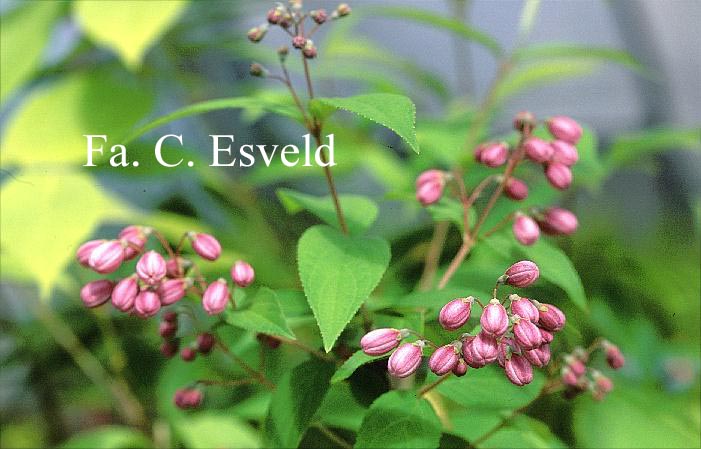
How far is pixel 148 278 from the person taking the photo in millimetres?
374

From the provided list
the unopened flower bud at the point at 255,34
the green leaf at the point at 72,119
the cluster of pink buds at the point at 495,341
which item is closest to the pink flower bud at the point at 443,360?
the cluster of pink buds at the point at 495,341

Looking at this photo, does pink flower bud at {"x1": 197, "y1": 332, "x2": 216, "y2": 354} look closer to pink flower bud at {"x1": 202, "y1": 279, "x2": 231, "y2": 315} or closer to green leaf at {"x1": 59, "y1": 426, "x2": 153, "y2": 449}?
pink flower bud at {"x1": 202, "y1": 279, "x2": 231, "y2": 315}

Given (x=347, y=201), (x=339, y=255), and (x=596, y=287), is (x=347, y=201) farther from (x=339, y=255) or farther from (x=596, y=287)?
(x=596, y=287)

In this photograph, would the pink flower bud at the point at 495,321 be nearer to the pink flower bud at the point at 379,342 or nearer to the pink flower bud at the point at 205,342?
the pink flower bud at the point at 379,342

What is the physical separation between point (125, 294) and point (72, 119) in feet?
1.61

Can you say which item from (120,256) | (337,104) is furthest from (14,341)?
(337,104)

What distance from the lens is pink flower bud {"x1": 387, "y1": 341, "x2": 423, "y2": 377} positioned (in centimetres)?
32

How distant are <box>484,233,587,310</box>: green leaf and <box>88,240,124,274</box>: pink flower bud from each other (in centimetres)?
23

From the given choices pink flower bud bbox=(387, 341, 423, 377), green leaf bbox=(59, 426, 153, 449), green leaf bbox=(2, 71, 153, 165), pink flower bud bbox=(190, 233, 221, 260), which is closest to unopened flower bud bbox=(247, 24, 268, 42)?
pink flower bud bbox=(190, 233, 221, 260)

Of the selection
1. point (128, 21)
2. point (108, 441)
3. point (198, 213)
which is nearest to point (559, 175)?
point (128, 21)

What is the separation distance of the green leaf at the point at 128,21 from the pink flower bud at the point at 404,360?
0.41 m

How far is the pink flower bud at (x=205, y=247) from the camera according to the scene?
42 centimetres

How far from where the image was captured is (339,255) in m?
0.39

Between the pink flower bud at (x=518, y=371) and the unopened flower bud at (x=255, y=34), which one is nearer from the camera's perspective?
the pink flower bud at (x=518, y=371)
